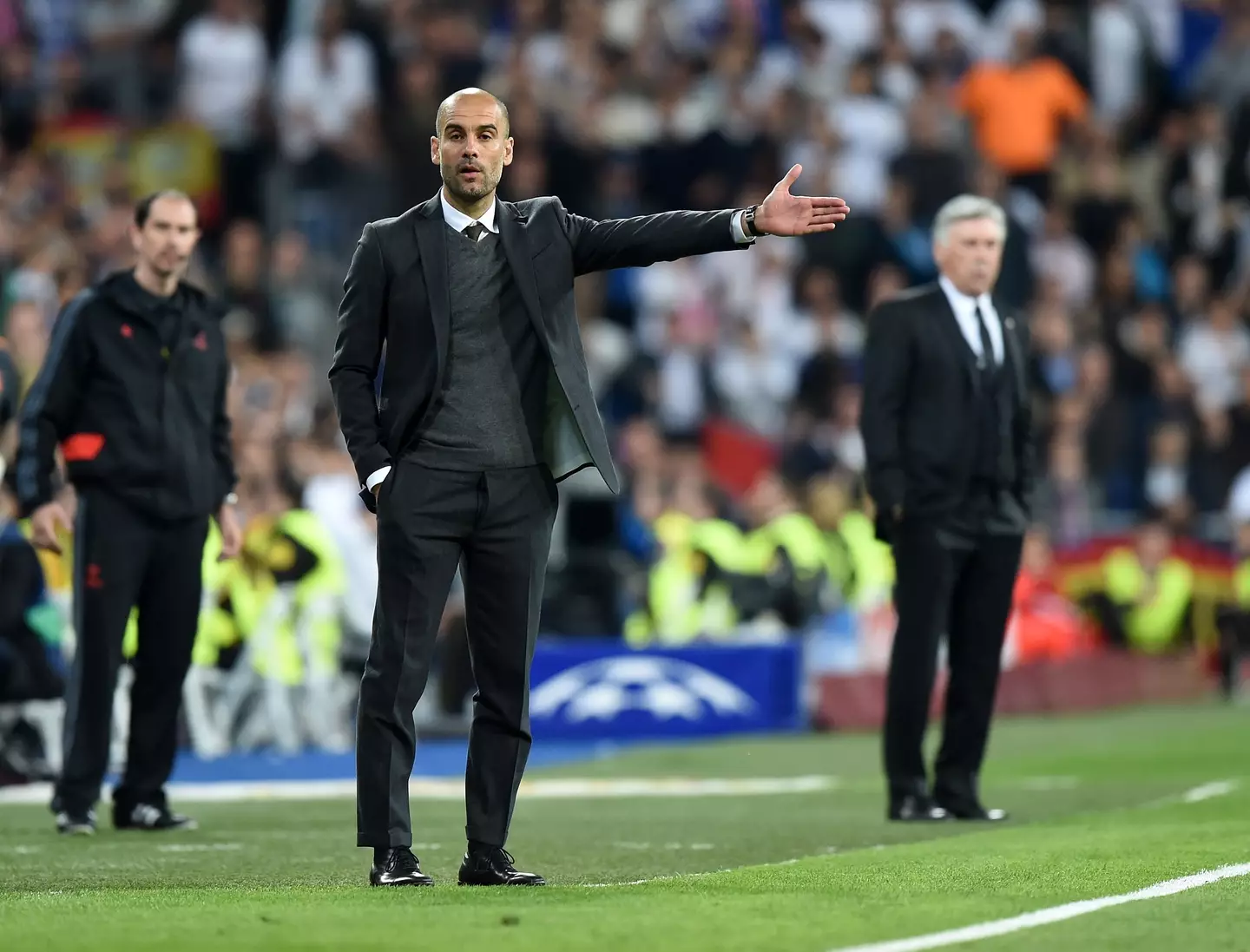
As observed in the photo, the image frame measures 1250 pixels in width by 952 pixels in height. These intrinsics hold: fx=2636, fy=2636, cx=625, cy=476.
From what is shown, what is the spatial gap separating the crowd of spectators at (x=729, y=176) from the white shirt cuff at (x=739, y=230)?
39.8ft

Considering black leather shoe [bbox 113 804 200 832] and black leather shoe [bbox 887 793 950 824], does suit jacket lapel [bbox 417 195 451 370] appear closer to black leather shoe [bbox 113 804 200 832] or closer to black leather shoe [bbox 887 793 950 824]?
black leather shoe [bbox 113 804 200 832]

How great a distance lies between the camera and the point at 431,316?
7.71 meters

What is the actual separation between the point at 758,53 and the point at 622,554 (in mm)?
→ 7281

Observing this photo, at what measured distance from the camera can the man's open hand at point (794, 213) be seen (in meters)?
7.54

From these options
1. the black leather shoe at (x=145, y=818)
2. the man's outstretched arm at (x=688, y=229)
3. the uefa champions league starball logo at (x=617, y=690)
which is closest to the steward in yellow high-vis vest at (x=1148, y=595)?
the uefa champions league starball logo at (x=617, y=690)

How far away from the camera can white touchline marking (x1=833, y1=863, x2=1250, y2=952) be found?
616 centimetres

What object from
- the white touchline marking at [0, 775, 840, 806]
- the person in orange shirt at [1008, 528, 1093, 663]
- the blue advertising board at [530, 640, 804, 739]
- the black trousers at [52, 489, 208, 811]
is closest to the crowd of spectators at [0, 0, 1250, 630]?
the person in orange shirt at [1008, 528, 1093, 663]

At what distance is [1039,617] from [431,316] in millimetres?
13133

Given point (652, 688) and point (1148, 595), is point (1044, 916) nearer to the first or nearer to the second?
point (652, 688)

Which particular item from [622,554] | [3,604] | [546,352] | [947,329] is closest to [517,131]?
[622,554]

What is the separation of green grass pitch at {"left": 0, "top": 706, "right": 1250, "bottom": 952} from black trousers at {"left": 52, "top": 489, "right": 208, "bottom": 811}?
1.03ft

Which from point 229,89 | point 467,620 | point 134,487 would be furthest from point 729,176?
point 467,620

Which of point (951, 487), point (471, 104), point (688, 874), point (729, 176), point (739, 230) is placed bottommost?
point (688, 874)

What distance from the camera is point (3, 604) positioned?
1392 cm
